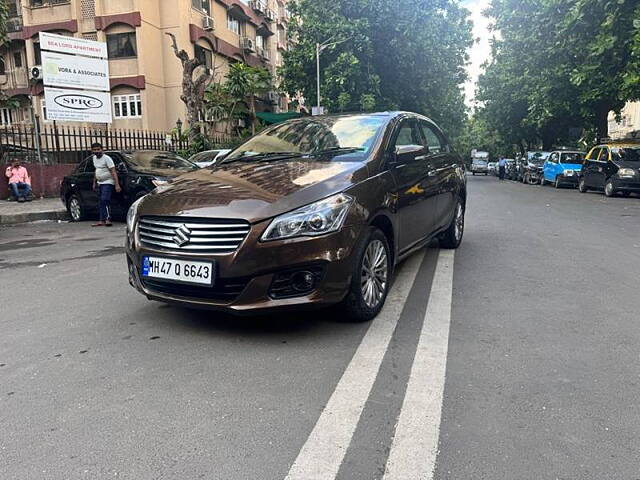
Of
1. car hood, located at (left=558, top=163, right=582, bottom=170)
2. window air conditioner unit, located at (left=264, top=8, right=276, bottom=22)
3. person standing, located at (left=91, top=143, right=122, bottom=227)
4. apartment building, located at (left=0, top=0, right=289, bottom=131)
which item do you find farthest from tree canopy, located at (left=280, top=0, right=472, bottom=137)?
person standing, located at (left=91, top=143, right=122, bottom=227)

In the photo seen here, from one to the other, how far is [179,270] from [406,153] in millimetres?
2286

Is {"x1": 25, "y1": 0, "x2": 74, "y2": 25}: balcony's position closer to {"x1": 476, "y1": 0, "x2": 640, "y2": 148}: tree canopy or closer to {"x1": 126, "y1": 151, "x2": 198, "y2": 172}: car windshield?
{"x1": 126, "y1": 151, "x2": 198, "y2": 172}: car windshield

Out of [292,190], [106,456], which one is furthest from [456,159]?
[106,456]

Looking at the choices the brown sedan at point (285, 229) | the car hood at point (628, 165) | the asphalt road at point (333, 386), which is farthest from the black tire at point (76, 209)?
the car hood at point (628, 165)

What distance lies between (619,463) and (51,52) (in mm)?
16620

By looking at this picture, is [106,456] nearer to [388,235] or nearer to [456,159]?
[388,235]

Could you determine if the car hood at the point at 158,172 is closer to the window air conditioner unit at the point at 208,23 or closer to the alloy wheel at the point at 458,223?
the alloy wheel at the point at 458,223

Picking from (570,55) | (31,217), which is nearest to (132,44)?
(31,217)

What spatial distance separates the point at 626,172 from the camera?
1617 cm

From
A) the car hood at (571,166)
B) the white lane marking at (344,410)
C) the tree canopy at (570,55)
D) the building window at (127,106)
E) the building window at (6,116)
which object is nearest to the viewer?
the white lane marking at (344,410)

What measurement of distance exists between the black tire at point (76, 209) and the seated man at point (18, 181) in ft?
Answer: 12.2

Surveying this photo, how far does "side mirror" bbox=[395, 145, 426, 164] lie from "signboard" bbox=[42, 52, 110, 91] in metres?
13.0

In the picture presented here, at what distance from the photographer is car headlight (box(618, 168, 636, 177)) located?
632 inches

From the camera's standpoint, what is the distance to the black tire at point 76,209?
1147 centimetres
